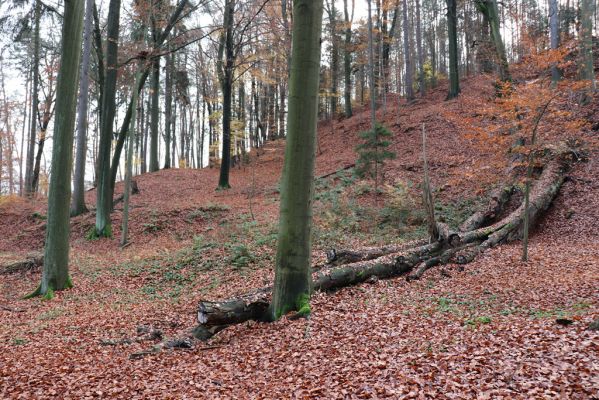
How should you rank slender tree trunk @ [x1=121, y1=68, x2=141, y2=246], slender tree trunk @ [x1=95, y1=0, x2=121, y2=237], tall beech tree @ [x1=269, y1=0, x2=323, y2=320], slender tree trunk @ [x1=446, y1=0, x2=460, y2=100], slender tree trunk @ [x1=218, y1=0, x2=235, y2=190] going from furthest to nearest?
1. slender tree trunk @ [x1=446, y1=0, x2=460, y2=100]
2. slender tree trunk @ [x1=218, y1=0, x2=235, y2=190]
3. slender tree trunk @ [x1=95, y1=0, x2=121, y2=237]
4. slender tree trunk @ [x1=121, y1=68, x2=141, y2=246]
5. tall beech tree @ [x1=269, y1=0, x2=323, y2=320]

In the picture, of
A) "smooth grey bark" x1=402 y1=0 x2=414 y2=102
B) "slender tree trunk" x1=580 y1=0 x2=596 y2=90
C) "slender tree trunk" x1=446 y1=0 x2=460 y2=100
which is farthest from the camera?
"smooth grey bark" x1=402 y1=0 x2=414 y2=102

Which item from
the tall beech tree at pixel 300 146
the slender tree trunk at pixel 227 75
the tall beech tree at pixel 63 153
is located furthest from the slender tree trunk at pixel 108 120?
the tall beech tree at pixel 300 146

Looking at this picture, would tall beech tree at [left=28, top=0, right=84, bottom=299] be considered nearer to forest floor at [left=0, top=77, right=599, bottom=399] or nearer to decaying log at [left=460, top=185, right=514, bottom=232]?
forest floor at [left=0, top=77, right=599, bottom=399]

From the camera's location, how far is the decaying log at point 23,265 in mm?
11492

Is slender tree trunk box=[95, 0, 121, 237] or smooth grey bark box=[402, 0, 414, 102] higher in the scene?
smooth grey bark box=[402, 0, 414, 102]

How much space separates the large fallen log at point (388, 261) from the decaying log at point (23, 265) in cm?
864

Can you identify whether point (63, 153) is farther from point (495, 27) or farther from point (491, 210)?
point (495, 27)

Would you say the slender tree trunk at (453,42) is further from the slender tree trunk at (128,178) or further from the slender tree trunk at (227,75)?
the slender tree trunk at (128,178)

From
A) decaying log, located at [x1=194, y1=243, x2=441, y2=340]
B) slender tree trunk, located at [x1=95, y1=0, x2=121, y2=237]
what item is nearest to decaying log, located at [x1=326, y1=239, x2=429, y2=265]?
decaying log, located at [x1=194, y1=243, x2=441, y2=340]

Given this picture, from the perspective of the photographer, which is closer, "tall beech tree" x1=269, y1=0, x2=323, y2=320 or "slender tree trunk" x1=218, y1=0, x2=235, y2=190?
"tall beech tree" x1=269, y1=0, x2=323, y2=320

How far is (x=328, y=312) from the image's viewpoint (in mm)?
6555

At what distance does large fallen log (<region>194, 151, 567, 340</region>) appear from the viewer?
20.5 ft

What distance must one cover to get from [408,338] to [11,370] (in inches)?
213

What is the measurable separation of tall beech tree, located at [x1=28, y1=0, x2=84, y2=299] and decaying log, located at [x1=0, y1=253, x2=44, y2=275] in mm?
3126
